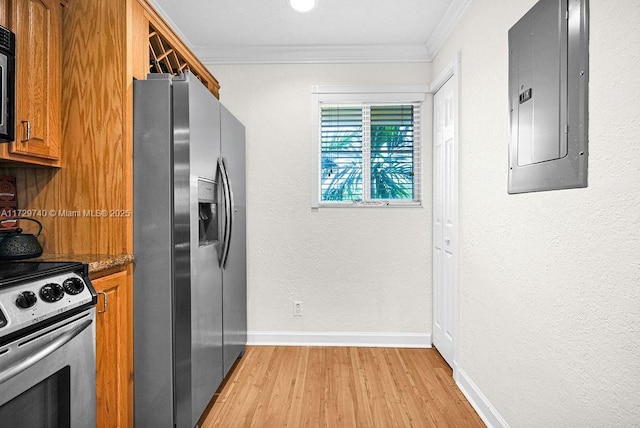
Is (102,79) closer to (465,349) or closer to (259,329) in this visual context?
(259,329)

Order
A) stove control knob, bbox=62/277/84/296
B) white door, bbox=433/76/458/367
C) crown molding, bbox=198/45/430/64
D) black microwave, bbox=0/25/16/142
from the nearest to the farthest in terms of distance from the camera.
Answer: stove control knob, bbox=62/277/84/296 → black microwave, bbox=0/25/16/142 → white door, bbox=433/76/458/367 → crown molding, bbox=198/45/430/64

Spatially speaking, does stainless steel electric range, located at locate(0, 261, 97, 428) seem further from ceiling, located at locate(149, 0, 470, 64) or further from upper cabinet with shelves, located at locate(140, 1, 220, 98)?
ceiling, located at locate(149, 0, 470, 64)

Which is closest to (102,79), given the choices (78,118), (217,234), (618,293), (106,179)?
(78,118)

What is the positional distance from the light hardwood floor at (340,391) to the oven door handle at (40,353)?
1.09m

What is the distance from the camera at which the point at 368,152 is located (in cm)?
350

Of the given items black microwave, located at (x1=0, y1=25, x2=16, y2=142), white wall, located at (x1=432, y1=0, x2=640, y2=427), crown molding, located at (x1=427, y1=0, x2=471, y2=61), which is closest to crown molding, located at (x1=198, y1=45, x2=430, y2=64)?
crown molding, located at (x1=427, y1=0, x2=471, y2=61)

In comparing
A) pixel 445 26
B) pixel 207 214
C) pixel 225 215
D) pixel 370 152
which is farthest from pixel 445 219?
pixel 207 214

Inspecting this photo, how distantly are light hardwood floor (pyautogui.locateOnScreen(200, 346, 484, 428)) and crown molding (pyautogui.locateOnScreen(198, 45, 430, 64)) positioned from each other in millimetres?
2538

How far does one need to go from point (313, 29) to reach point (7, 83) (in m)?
2.10

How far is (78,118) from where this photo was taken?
1.95 metres

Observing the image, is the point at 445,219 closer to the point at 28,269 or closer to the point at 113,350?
the point at 113,350

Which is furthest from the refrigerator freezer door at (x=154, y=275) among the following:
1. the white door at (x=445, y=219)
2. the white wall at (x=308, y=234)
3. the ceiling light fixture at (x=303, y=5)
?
the white door at (x=445, y=219)

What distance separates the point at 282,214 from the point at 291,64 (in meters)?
1.34

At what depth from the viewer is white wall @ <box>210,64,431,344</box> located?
346 cm
